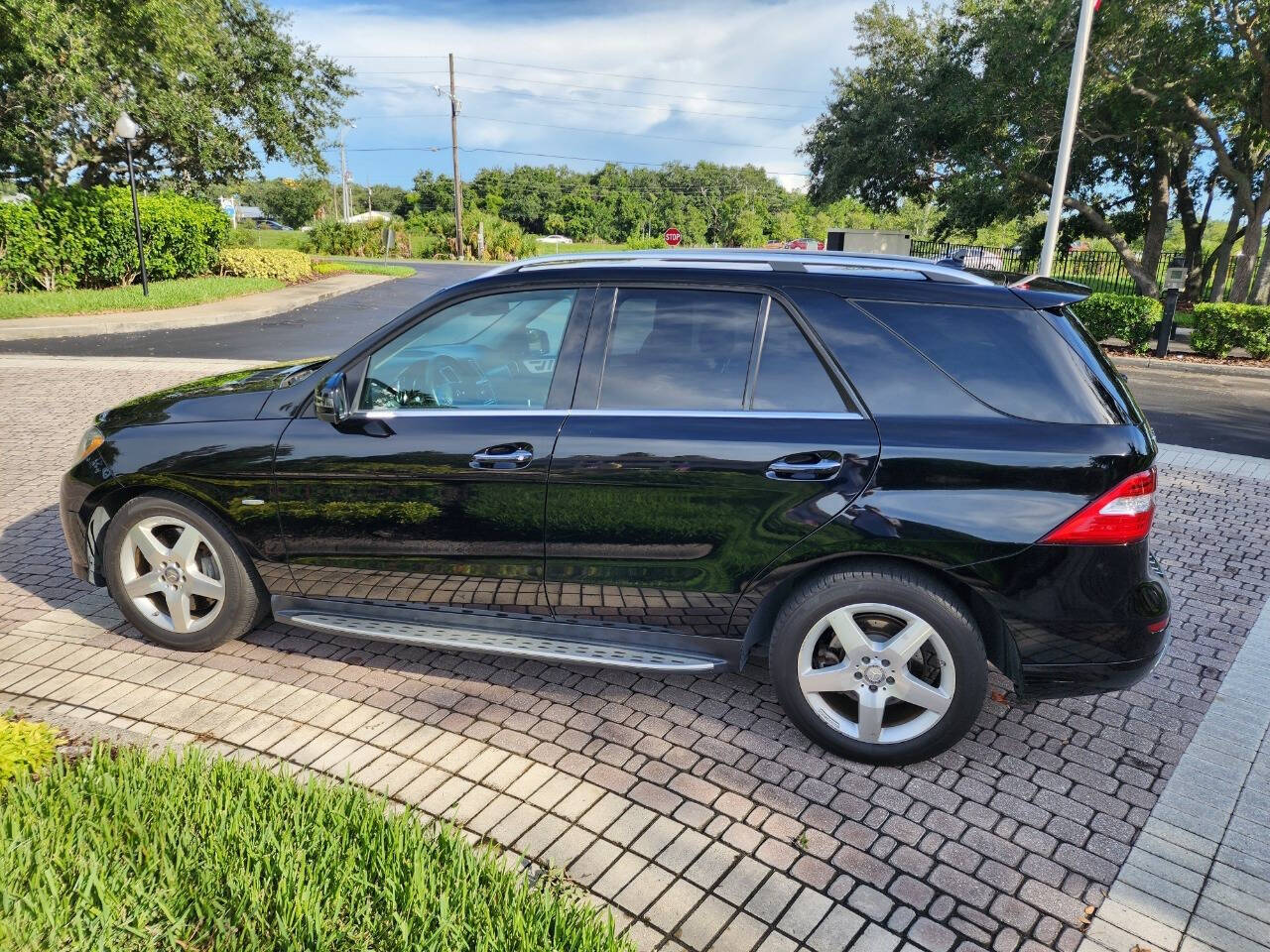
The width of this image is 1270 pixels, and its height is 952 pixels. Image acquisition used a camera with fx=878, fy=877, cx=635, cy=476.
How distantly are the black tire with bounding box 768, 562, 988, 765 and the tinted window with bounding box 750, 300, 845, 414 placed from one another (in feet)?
2.06

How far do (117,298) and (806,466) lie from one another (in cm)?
1987

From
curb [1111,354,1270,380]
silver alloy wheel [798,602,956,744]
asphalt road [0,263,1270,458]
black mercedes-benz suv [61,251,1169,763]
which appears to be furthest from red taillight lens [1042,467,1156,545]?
curb [1111,354,1270,380]

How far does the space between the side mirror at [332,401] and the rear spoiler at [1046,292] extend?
2.61m

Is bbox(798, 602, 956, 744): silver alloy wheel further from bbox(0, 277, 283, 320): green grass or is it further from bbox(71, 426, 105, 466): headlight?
bbox(0, 277, 283, 320): green grass

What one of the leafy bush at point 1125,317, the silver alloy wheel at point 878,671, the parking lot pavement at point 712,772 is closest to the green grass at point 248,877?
the parking lot pavement at point 712,772

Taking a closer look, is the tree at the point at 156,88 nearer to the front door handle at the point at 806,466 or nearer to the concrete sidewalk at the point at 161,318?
the concrete sidewalk at the point at 161,318

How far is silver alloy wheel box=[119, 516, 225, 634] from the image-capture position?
3900 millimetres

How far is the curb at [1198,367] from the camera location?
1360 centimetres

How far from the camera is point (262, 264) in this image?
26.2 meters

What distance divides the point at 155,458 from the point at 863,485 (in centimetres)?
299

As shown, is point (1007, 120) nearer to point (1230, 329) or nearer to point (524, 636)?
point (1230, 329)

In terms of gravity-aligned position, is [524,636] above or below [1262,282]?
below

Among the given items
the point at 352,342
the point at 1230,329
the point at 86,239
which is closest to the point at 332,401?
the point at 352,342

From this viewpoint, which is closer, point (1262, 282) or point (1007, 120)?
point (1262, 282)
